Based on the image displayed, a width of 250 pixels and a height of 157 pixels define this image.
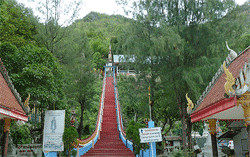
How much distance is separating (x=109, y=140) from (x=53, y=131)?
23.4ft

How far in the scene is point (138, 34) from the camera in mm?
11539

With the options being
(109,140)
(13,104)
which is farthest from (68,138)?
(109,140)

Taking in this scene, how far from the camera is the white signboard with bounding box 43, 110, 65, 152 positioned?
8.71 meters

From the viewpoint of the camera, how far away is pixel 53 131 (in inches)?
350

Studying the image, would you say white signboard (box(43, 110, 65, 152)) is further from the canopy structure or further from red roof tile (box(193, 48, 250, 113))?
red roof tile (box(193, 48, 250, 113))

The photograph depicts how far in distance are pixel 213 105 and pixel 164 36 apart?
4.85 metres

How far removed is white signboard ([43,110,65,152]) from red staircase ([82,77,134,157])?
3.41 meters

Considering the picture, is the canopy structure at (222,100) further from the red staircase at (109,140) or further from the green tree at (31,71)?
the red staircase at (109,140)

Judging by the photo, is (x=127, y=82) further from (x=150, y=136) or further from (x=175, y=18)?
(x=150, y=136)

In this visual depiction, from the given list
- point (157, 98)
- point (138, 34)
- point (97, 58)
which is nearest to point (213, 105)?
point (138, 34)

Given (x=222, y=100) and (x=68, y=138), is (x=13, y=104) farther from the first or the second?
(x=222, y=100)

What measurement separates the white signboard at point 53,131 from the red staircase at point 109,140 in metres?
3.41

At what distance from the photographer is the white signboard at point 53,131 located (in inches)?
343

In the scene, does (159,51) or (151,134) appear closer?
(151,134)
